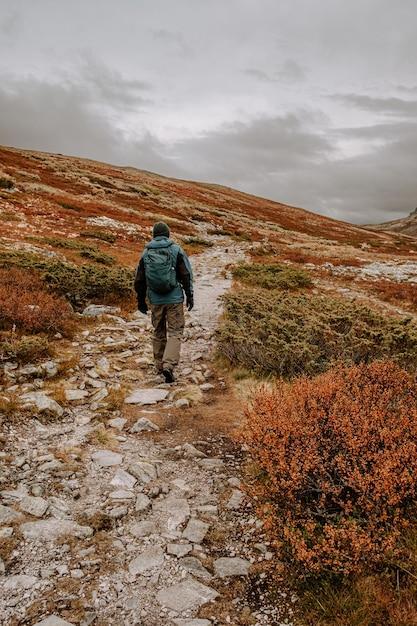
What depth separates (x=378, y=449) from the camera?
4.27 metres

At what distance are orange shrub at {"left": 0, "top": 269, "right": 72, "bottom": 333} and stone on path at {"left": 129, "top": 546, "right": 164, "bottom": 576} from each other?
7.12 m

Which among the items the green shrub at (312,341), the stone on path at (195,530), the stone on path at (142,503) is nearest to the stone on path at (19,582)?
the stone on path at (142,503)

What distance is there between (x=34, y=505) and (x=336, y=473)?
3200 mm

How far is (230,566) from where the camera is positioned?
13.3 feet

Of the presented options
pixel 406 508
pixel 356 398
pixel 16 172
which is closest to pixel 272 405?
pixel 356 398

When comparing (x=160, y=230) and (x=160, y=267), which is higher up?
(x=160, y=230)

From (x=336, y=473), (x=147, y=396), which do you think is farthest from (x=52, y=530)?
(x=147, y=396)

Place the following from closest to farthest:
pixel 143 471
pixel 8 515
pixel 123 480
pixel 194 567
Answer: pixel 194 567
pixel 8 515
pixel 123 480
pixel 143 471

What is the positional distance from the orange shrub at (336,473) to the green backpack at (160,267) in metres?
4.29

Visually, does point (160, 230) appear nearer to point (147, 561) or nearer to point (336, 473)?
point (336, 473)

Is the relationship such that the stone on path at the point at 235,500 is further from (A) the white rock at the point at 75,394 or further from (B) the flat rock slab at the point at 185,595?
(A) the white rock at the point at 75,394

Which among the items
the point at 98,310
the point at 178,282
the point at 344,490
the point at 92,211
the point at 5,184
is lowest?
the point at 98,310

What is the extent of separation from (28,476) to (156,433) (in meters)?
2.00

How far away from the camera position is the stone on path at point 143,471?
5.53 metres
